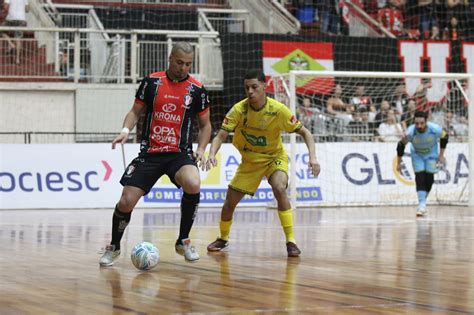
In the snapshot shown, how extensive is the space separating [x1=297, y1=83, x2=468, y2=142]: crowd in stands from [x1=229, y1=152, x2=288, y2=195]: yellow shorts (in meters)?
11.5

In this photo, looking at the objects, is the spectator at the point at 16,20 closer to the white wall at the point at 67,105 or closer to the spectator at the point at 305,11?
the white wall at the point at 67,105

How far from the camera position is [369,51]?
1055 inches

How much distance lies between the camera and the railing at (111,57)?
25.2m

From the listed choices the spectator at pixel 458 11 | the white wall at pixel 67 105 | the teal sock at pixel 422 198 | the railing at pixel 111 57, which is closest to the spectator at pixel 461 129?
the spectator at pixel 458 11

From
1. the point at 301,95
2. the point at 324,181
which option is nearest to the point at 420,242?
the point at 324,181

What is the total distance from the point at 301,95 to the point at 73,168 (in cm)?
656

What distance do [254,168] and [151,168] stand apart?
6.53 feet

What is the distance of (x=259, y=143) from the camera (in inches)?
447

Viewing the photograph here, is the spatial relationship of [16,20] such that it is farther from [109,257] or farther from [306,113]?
[109,257]

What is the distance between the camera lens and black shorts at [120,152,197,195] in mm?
9641

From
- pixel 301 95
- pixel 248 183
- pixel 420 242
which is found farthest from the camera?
pixel 301 95

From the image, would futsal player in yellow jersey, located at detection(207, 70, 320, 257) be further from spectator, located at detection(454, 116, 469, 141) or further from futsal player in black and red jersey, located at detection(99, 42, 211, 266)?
spectator, located at detection(454, 116, 469, 141)

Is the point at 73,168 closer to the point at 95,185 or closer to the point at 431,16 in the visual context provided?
the point at 95,185

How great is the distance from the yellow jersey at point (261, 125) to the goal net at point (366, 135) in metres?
9.17
